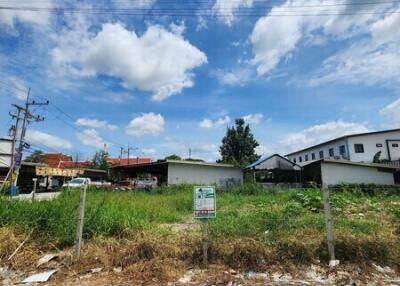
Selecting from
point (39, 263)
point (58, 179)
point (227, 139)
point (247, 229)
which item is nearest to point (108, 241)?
point (39, 263)

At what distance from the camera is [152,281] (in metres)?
4.51

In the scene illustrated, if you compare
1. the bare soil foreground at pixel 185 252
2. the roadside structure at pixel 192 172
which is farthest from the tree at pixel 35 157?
the bare soil foreground at pixel 185 252

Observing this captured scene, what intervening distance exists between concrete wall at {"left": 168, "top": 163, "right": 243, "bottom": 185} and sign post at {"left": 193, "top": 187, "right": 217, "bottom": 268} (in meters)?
19.3

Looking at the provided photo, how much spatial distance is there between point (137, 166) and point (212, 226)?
2015 cm

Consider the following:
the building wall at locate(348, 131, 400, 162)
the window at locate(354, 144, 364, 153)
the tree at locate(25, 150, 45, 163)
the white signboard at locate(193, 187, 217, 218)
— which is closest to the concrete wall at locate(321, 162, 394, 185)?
Answer: the building wall at locate(348, 131, 400, 162)

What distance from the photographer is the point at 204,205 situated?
16.8 ft

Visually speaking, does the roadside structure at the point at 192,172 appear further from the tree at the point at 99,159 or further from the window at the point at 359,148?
the tree at the point at 99,159

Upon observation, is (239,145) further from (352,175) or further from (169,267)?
(169,267)

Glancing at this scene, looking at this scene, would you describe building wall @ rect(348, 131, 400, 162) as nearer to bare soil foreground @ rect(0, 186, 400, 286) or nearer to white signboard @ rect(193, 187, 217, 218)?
bare soil foreground @ rect(0, 186, 400, 286)

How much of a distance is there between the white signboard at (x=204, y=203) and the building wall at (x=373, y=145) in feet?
109

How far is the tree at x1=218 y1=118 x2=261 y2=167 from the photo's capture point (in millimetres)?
42906

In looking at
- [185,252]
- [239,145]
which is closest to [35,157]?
[239,145]

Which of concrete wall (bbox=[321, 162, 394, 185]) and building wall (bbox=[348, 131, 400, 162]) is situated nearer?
concrete wall (bbox=[321, 162, 394, 185])

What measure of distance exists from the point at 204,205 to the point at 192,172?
20354 mm
